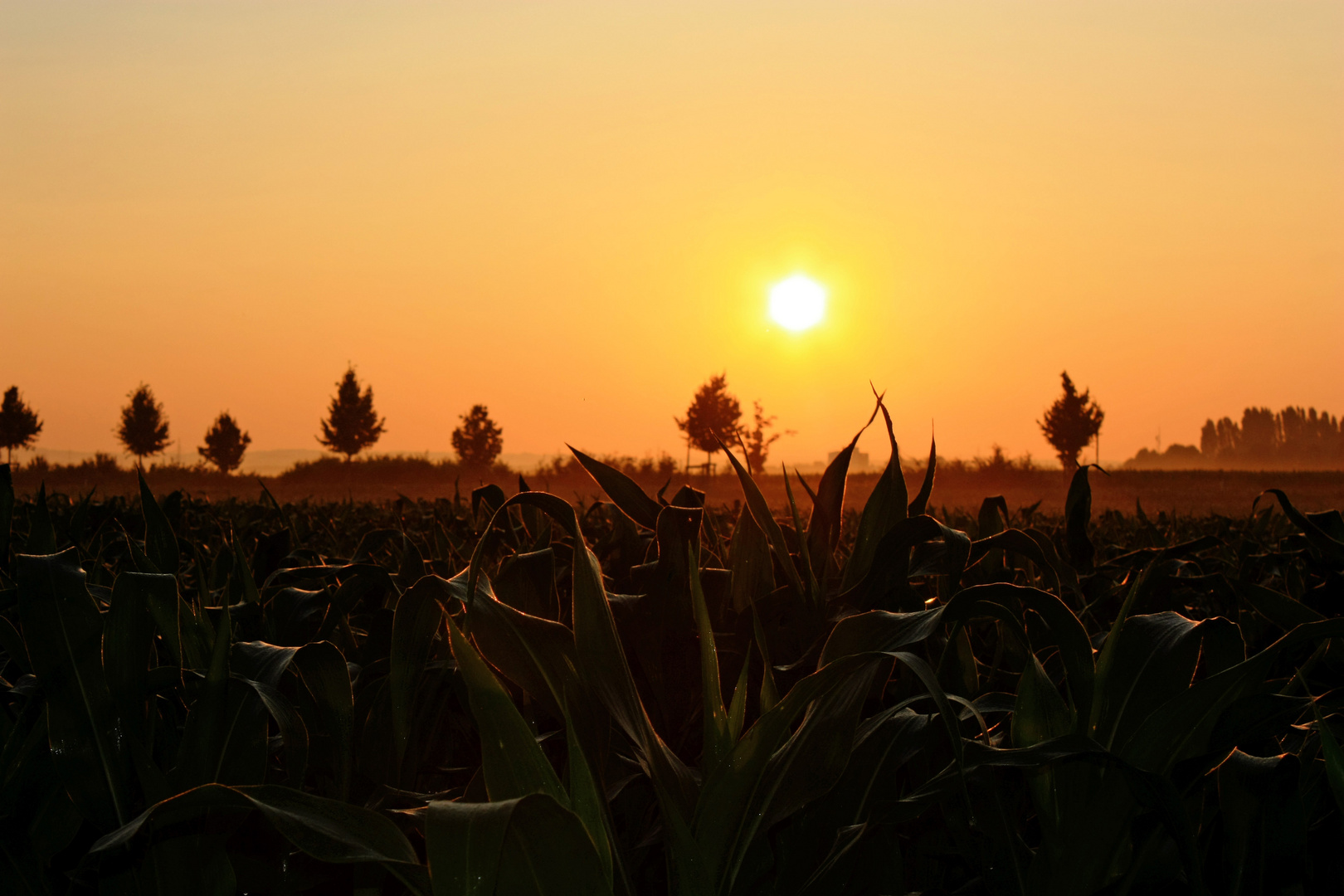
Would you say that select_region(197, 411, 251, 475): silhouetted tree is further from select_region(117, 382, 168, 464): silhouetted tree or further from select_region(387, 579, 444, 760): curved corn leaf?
select_region(387, 579, 444, 760): curved corn leaf

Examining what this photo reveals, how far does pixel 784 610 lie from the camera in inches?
38.9

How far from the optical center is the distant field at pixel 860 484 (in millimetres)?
29156

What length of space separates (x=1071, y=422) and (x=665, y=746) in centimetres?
5911

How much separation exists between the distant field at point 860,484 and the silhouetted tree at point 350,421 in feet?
31.1

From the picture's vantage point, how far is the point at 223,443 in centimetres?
5516

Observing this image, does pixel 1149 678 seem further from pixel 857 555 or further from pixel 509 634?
pixel 509 634

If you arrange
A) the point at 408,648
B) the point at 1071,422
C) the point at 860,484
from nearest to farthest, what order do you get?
the point at 408,648 → the point at 860,484 → the point at 1071,422

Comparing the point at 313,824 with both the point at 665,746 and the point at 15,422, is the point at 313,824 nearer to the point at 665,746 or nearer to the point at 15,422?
the point at 665,746

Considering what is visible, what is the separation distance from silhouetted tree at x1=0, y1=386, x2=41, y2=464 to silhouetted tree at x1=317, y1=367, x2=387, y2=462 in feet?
51.7

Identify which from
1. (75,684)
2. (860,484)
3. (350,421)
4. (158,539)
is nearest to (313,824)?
(75,684)

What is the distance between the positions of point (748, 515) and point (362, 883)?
1.97 ft

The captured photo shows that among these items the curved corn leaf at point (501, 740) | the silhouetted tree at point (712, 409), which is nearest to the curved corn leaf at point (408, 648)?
the curved corn leaf at point (501, 740)

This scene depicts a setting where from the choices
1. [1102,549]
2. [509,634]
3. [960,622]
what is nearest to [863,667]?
[960,622]

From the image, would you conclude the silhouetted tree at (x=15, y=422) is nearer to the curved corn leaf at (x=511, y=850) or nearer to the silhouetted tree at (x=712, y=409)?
the silhouetted tree at (x=712, y=409)
